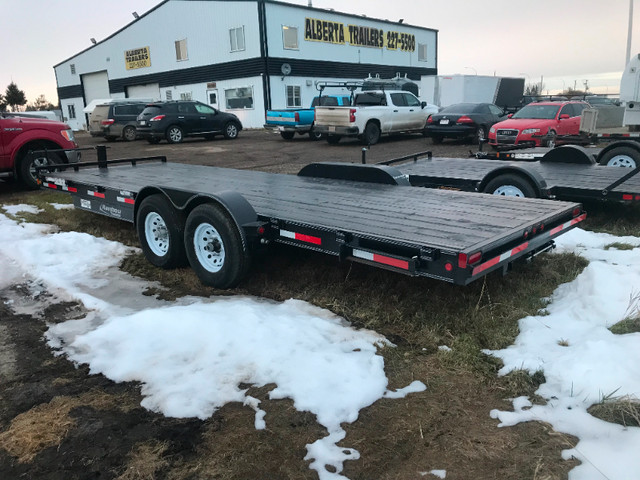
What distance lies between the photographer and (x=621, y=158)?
865cm

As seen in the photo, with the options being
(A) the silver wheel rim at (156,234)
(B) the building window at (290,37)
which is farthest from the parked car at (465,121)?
(B) the building window at (290,37)

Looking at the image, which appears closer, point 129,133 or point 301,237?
point 301,237

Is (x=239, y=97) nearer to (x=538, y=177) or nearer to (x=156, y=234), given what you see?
(x=156, y=234)

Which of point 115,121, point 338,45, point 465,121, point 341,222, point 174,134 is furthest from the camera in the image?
point 338,45

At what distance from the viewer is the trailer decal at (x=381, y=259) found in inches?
143

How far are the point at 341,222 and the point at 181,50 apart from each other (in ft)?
109

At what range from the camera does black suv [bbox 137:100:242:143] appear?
20.8 metres

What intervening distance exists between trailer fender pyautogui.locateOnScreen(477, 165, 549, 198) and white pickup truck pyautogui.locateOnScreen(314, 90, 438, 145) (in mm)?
11844

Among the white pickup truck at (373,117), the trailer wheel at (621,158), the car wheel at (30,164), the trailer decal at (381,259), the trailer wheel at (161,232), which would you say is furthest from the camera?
the white pickup truck at (373,117)

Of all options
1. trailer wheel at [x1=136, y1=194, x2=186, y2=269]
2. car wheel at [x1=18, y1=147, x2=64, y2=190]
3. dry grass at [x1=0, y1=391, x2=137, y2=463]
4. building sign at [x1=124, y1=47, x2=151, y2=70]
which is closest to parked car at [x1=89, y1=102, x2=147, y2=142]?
car wheel at [x1=18, y1=147, x2=64, y2=190]

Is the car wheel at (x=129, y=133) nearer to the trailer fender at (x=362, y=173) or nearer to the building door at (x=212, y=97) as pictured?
the building door at (x=212, y=97)

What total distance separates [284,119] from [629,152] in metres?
14.5

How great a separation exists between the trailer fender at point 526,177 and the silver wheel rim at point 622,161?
11.0 feet

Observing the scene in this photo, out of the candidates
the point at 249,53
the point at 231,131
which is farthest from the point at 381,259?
the point at 249,53
